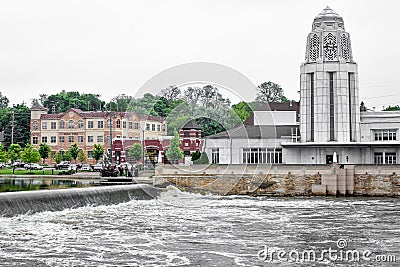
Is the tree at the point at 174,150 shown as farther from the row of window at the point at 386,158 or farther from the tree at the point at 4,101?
the tree at the point at 4,101

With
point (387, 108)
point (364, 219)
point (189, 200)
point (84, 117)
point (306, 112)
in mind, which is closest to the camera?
point (364, 219)

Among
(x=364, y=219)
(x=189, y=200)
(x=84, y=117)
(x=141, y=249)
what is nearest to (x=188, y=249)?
(x=141, y=249)

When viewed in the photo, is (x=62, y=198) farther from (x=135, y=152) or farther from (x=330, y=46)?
(x=330, y=46)

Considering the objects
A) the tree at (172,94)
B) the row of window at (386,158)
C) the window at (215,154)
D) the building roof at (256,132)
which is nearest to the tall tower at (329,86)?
the row of window at (386,158)

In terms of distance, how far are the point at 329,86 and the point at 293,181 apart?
1855cm

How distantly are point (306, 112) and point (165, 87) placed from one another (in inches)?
1450

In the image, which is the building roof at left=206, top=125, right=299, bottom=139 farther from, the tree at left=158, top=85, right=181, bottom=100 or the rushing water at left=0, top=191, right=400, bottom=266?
the rushing water at left=0, top=191, right=400, bottom=266

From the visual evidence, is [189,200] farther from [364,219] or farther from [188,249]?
[188,249]

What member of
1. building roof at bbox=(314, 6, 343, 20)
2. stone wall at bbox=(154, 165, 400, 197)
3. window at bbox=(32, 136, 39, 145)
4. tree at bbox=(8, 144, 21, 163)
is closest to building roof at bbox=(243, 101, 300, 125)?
building roof at bbox=(314, 6, 343, 20)

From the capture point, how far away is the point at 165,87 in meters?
25.5

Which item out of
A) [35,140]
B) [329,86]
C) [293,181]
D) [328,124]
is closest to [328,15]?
[329,86]

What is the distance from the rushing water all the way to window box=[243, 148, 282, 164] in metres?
29.2

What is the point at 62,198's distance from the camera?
1087 inches

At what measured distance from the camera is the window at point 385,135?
196 feet
